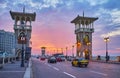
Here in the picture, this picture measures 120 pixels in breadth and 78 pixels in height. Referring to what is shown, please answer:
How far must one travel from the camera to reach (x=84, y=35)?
318 ft

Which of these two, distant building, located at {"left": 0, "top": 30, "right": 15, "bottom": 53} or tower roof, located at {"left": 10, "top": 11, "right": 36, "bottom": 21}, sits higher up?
tower roof, located at {"left": 10, "top": 11, "right": 36, "bottom": 21}

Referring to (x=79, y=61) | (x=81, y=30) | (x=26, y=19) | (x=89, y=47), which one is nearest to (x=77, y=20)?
(x=81, y=30)

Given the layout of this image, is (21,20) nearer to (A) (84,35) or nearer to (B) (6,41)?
(A) (84,35)

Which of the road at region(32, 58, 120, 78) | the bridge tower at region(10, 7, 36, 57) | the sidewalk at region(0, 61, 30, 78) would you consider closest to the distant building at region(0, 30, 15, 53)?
the bridge tower at region(10, 7, 36, 57)

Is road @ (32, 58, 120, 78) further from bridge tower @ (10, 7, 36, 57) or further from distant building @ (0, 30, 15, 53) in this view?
distant building @ (0, 30, 15, 53)

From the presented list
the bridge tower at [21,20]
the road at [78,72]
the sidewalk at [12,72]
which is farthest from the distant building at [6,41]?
the sidewalk at [12,72]

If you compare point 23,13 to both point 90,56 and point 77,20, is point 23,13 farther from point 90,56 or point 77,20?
point 90,56

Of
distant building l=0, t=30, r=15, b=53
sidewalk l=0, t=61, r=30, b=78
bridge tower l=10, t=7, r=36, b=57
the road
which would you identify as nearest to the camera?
sidewalk l=0, t=61, r=30, b=78

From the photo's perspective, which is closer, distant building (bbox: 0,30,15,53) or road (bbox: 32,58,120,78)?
road (bbox: 32,58,120,78)

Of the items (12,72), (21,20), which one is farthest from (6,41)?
(12,72)

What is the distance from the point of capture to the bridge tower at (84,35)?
9606 centimetres

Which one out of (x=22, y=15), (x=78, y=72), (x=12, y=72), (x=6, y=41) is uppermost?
(x=22, y=15)

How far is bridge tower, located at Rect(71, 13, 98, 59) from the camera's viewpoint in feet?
315

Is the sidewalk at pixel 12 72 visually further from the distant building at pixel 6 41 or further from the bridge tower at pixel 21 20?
the distant building at pixel 6 41
